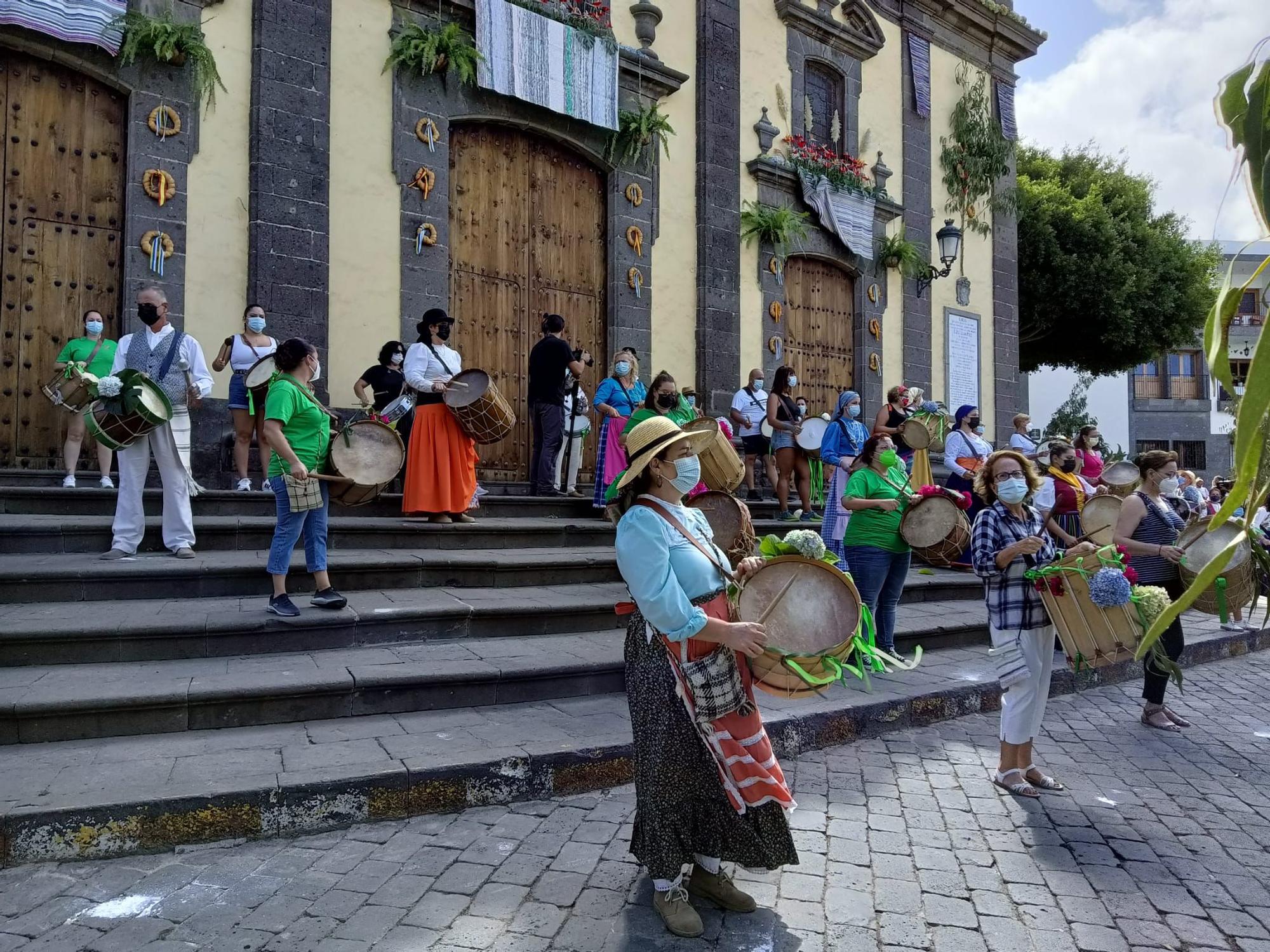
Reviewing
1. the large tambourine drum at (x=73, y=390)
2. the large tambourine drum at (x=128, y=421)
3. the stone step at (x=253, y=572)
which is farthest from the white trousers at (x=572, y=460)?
the large tambourine drum at (x=73, y=390)

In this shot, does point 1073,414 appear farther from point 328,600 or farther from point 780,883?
point 780,883

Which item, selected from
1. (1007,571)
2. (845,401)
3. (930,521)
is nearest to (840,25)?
(845,401)

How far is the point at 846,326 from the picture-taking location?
14.8 m

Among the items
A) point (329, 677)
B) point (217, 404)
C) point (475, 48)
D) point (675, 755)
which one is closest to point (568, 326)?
point (475, 48)

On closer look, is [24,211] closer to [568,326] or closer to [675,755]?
[568,326]

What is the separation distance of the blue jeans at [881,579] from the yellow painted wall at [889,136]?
8.18 meters

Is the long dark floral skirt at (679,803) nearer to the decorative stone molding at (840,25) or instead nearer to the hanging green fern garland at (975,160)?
the decorative stone molding at (840,25)

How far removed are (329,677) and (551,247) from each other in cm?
771

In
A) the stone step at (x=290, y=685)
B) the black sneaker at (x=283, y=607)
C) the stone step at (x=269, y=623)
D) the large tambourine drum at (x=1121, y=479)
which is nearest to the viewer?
the stone step at (x=290, y=685)

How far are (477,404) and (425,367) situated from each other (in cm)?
74

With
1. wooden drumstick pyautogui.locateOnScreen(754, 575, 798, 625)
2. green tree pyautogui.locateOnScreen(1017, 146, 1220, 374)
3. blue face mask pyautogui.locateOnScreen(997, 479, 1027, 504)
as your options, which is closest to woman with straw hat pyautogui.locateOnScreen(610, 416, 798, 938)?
wooden drumstick pyautogui.locateOnScreen(754, 575, 798, 625)

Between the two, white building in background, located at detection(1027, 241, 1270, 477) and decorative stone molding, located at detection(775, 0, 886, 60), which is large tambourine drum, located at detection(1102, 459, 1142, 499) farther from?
white building in background, located at detection(1027, 241, 1270, 477)

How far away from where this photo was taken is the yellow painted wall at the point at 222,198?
8758mm

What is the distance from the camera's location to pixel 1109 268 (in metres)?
19.8
